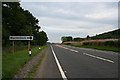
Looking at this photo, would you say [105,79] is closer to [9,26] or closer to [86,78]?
[86,78]

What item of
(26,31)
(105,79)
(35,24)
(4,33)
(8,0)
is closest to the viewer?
→ (105,79)

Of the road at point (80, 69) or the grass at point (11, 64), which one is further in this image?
the grass at point (11, 64)

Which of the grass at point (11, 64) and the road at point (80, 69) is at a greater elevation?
the grass at point (11, 64)

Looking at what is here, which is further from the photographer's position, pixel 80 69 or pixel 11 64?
pixel 11 64

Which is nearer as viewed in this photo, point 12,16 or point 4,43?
point 4,43

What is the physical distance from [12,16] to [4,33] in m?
13.3

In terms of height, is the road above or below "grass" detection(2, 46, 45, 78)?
below

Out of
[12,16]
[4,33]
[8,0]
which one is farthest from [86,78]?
[12,16]

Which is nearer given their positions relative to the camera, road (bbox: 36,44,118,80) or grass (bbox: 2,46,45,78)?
road (bbox: 36,44,118,80)

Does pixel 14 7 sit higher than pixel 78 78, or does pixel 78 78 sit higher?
pixel 14 7

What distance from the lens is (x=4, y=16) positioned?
6800 centimetres

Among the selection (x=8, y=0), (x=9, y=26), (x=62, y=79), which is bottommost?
(x=62, y=79)

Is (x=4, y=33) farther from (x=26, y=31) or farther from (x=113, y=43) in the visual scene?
(x=113, y=43)

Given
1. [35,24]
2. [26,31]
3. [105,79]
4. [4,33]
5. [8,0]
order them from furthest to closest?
1. [35,24]
2. [26,31]
3. [8,0]
4. [4,33]
5. [105,79]
